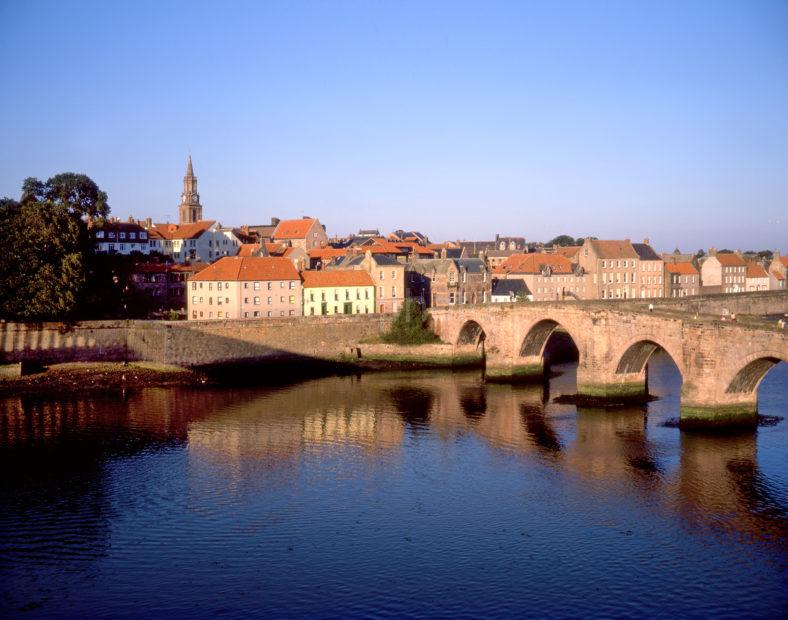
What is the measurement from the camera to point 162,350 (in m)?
67.2

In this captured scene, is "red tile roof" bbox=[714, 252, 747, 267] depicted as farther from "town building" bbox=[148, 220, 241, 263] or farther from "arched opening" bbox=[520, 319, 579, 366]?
"town building" bbox=[148, 220, 241, 263]

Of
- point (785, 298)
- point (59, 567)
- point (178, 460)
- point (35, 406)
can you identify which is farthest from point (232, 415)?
point (785, 298)

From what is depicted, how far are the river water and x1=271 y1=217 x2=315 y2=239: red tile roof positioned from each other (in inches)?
2647

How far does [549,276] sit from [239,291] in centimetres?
4134

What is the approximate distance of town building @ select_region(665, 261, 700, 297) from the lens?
11106 centimetres

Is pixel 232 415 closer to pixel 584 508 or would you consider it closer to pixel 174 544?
pixel 174 544

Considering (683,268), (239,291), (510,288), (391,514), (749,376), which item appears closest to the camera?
(391,514)

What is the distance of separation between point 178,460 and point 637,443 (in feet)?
77.6

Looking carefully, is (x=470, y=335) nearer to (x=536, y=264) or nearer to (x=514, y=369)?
(x=514, y=369)

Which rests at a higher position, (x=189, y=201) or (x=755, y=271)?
(x=189, y=201)

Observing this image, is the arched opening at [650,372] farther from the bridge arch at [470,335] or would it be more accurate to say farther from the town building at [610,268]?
the town building at [610,268]

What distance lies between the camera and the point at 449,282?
88562mm

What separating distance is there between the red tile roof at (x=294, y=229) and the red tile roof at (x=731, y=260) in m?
59.3

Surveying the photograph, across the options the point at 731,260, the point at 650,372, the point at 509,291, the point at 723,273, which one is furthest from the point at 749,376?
the point at 731,260
